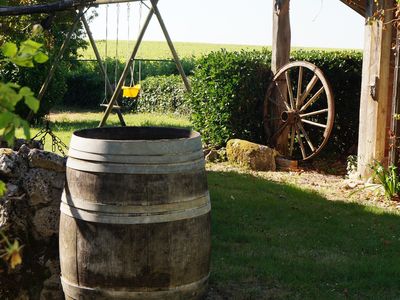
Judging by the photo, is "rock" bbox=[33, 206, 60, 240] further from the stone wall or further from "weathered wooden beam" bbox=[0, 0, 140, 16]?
"weathered wooden beam" bbox=[0, 0, 140, 16]

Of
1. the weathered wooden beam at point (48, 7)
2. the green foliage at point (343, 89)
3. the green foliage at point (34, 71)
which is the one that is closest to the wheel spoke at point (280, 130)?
the green foliage at point (343, 89)

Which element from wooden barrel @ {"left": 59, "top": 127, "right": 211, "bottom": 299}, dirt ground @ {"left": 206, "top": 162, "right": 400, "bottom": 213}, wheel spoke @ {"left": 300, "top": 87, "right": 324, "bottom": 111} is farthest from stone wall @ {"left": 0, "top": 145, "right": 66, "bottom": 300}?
wheel spoke @ {"left": 300, "top": 87, "right": 324, "bottom": 111}

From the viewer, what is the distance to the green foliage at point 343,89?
11.2m

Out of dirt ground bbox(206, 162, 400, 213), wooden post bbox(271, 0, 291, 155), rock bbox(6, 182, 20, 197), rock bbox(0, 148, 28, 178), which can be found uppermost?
wooden post bbox(271, 0, 291, 155)

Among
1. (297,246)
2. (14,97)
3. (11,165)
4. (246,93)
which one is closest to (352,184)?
(246,93)

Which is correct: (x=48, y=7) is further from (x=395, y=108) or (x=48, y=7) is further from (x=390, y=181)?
(x=390, y=181)

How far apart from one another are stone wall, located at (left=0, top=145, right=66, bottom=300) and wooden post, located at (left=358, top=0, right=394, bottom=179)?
5.26 metres

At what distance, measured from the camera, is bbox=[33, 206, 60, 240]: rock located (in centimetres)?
427

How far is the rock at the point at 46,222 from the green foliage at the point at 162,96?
43.9 feet

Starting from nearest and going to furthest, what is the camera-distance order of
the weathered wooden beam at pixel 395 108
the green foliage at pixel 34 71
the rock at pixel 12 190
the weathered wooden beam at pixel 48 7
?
the rock at pixel 12 190 < the weathered wooden beam at pixel 48 7 < the weathered wooden beam at pixel 395 108 < the green foliage at pixel 34 71

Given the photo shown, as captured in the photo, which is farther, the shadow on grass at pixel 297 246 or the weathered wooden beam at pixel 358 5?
the weathered wooden beam at pixel 358 5

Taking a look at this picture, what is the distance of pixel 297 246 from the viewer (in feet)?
19.2

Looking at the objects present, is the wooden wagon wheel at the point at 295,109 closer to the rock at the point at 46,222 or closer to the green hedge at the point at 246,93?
the green hedge at the point at 246,93

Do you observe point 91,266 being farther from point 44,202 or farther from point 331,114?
point 331,114
